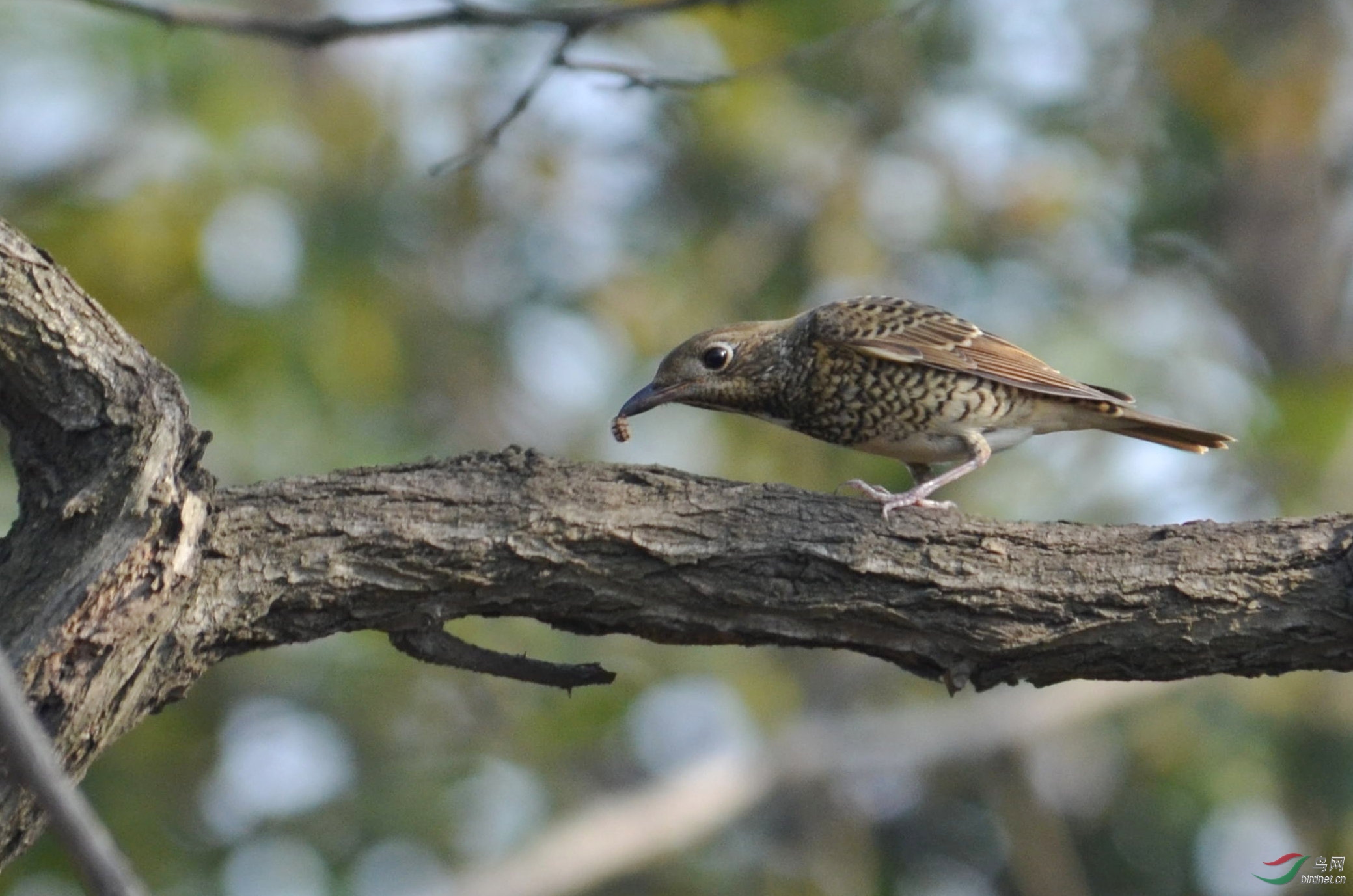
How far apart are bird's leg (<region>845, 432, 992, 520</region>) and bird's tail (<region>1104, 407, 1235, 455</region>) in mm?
533

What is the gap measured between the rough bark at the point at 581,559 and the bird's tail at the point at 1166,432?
54.6 inches

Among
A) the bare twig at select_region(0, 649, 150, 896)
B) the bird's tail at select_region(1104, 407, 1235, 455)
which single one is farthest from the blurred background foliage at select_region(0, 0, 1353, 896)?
the bare twig at select_region(0, 649, 150, 896)

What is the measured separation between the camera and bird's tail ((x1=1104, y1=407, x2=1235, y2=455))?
5227 mm

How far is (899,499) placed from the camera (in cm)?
431

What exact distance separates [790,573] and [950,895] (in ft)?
28.7

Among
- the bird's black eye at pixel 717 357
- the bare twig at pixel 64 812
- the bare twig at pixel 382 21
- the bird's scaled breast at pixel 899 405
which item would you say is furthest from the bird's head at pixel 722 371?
the bare twig at pixel 64 812

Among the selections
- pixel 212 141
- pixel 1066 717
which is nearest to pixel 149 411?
pixel 212 141

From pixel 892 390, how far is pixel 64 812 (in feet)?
13.7

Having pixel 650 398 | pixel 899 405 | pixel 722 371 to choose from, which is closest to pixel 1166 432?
pixel 899 405

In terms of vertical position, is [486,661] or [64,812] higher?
[64,812]

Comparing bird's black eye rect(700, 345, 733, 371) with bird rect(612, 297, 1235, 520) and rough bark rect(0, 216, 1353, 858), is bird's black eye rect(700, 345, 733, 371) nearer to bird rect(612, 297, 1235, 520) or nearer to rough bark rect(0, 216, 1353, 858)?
bird rect(612, 297, 1235, 520)

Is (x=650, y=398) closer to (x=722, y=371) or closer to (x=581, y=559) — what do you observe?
(x=722, y=371)

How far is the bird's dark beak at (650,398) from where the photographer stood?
5238 mm

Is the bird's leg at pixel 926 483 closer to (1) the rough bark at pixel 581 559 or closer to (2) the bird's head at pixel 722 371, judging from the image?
(1) the rough bark at pixel 581 559
